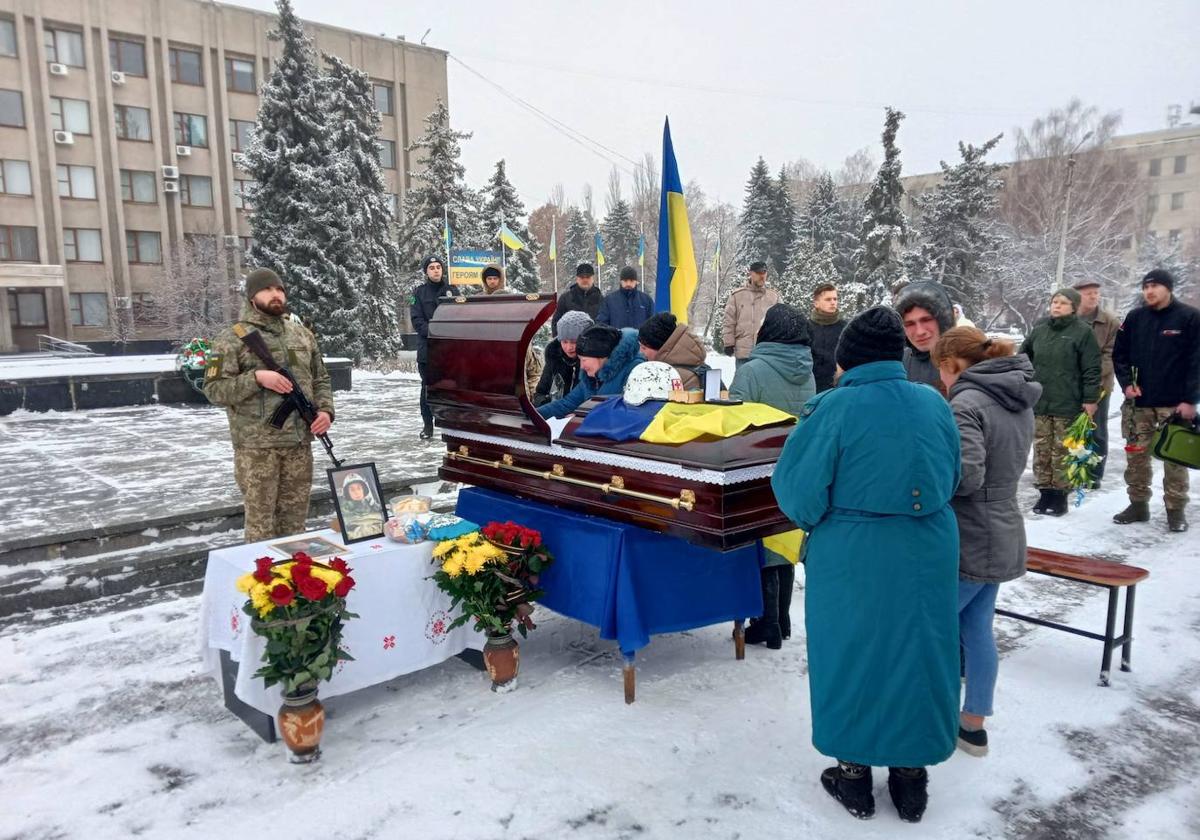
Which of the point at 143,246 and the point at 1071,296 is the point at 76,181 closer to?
the point at 143,246

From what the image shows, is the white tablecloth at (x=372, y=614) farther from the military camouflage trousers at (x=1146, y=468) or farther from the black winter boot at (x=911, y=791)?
the military camouflage trousers at (x=1146, y=468)

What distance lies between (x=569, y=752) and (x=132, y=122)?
36370 millimetres

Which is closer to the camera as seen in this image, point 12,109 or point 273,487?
point 273,487

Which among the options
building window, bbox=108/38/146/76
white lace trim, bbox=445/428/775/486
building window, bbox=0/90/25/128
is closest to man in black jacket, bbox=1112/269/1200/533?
white lace trim, bbox=445/428/775/486

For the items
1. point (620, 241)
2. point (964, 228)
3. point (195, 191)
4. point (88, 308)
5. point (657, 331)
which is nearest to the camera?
point (657, 331)

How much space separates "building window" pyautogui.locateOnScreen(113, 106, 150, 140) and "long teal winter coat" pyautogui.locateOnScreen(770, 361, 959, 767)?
36.5 metres

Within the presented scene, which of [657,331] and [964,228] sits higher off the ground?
[964,228]

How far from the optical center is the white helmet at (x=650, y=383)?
3.43 meters

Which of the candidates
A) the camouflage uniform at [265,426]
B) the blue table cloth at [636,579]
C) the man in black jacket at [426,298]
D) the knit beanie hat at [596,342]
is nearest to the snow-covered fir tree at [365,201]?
the man in black jacket at [426,298]

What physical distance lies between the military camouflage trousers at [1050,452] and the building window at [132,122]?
35373 mm

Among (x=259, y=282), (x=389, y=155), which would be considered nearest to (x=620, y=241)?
(x=389, y=155)

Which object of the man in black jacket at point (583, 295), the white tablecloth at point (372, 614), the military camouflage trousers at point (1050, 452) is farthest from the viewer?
the man in black jacket at point (583, 295)

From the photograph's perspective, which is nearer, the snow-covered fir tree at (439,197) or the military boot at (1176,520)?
the military boot at (1176,520)

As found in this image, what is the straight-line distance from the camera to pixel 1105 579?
11.4 ft
